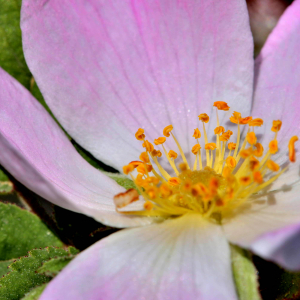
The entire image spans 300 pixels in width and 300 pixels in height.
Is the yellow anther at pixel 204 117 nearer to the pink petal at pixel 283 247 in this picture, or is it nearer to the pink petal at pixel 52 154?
the pink petal at pixel 52 154

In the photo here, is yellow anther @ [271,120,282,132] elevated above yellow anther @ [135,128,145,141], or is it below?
below

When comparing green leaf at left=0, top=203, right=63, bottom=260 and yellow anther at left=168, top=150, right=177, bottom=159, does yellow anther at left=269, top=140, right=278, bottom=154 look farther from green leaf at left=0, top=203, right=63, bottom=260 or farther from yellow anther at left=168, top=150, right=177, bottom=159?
green leaf at left=0, top=203, right=63, bottom=260

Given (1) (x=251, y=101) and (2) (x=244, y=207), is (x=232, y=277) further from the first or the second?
(1) (x=251, y=101)

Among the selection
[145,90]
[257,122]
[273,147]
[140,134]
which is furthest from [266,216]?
[145,90]

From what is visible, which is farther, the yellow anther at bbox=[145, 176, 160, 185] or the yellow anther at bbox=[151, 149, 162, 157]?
the yellow anther at bbox=[151, 149, 162, 157]

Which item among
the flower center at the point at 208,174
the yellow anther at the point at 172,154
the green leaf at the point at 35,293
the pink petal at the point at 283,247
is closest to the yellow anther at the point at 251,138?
the flower center at the point at 208,174

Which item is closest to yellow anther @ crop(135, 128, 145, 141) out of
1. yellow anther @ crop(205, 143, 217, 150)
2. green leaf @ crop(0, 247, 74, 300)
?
yellow anther @ crop(205, 143, 217, 150)
